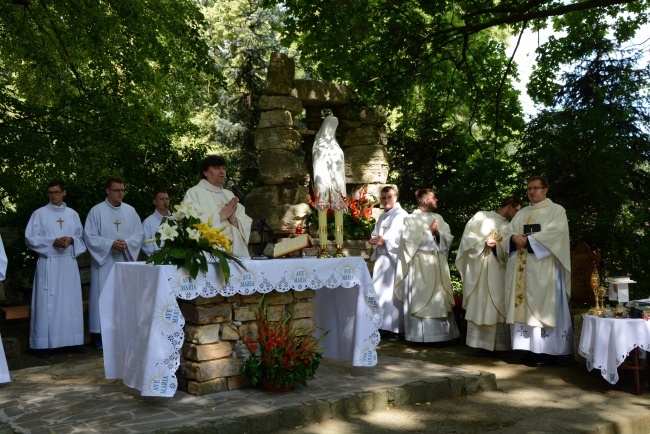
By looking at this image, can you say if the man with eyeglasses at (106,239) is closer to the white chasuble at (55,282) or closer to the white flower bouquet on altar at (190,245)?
the white chasuble at (55,282)

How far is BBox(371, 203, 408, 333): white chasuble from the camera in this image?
9.91 m

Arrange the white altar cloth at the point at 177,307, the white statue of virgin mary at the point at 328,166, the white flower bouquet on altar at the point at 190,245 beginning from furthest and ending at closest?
the white statue of virgin mary at the point at 328,166
the white flower bouquet on altar at the point at 190,245
the white altar cloth at the point at 177,307

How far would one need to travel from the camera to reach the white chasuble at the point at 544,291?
7891mm

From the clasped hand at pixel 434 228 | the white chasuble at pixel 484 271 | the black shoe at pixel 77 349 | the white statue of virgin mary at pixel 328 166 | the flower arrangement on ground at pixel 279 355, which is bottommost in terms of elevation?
the black shoe at pixel 77 349

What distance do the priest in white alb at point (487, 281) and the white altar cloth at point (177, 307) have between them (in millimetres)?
2284

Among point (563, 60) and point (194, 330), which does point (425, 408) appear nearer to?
point (194, 330)

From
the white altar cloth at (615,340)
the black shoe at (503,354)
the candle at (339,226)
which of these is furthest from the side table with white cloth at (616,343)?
the candle at (339,226)

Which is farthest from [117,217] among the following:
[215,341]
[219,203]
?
[215,341]

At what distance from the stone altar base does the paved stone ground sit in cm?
13

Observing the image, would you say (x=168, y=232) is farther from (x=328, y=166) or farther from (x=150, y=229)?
(x=328, y=166)

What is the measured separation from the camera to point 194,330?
19.3ft

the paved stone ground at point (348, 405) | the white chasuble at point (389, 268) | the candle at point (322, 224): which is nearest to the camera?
the paved stone ground at point (348, 405)

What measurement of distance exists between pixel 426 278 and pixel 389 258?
0.84m

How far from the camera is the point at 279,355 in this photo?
19.2 ft
